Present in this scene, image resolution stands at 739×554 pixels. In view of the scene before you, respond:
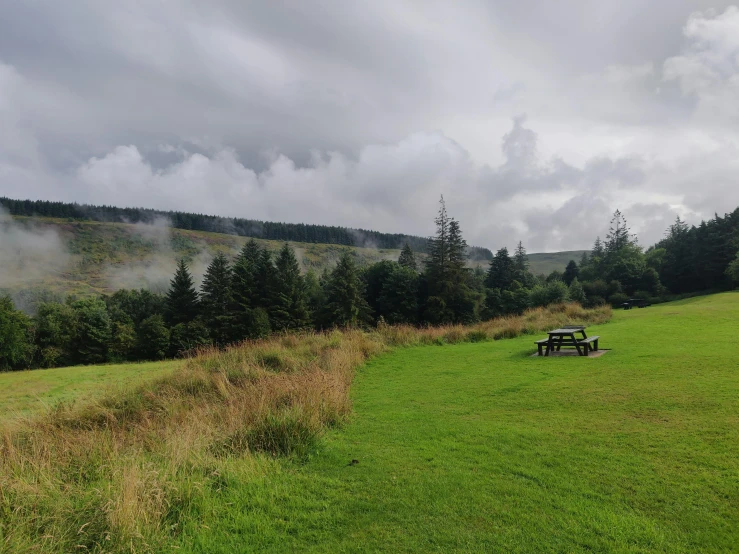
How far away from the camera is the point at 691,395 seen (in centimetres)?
651

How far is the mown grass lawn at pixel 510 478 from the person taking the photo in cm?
341

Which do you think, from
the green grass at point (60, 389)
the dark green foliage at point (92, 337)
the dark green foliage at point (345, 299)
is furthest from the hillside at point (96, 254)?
the green grass at point (60, 389)

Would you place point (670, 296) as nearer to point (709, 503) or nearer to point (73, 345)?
point (709, 503)

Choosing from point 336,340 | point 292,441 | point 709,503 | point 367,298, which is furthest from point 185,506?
point 367,298

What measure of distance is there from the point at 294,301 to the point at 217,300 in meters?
9.73

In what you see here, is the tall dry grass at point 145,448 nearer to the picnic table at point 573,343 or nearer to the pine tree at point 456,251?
the picnic table at point 573,343

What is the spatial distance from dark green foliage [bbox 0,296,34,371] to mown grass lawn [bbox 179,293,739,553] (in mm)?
59351

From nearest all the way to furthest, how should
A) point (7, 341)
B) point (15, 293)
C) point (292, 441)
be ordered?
point (292, 441) → point (7, 341) → point (15, 293)

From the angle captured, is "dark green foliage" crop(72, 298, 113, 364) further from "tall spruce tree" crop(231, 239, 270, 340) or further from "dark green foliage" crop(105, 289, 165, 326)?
"tall spruce tree" crop(231, 239, 270, 340)

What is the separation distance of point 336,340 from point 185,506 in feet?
33.7

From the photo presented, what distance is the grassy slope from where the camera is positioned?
107688mm

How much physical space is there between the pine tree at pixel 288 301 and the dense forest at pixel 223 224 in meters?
89.0

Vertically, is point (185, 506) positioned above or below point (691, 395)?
below

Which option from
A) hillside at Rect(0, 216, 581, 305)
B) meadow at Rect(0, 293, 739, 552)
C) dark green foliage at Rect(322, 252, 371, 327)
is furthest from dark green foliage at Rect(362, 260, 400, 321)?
hillside at Rect(0, 216, 581, 305)
